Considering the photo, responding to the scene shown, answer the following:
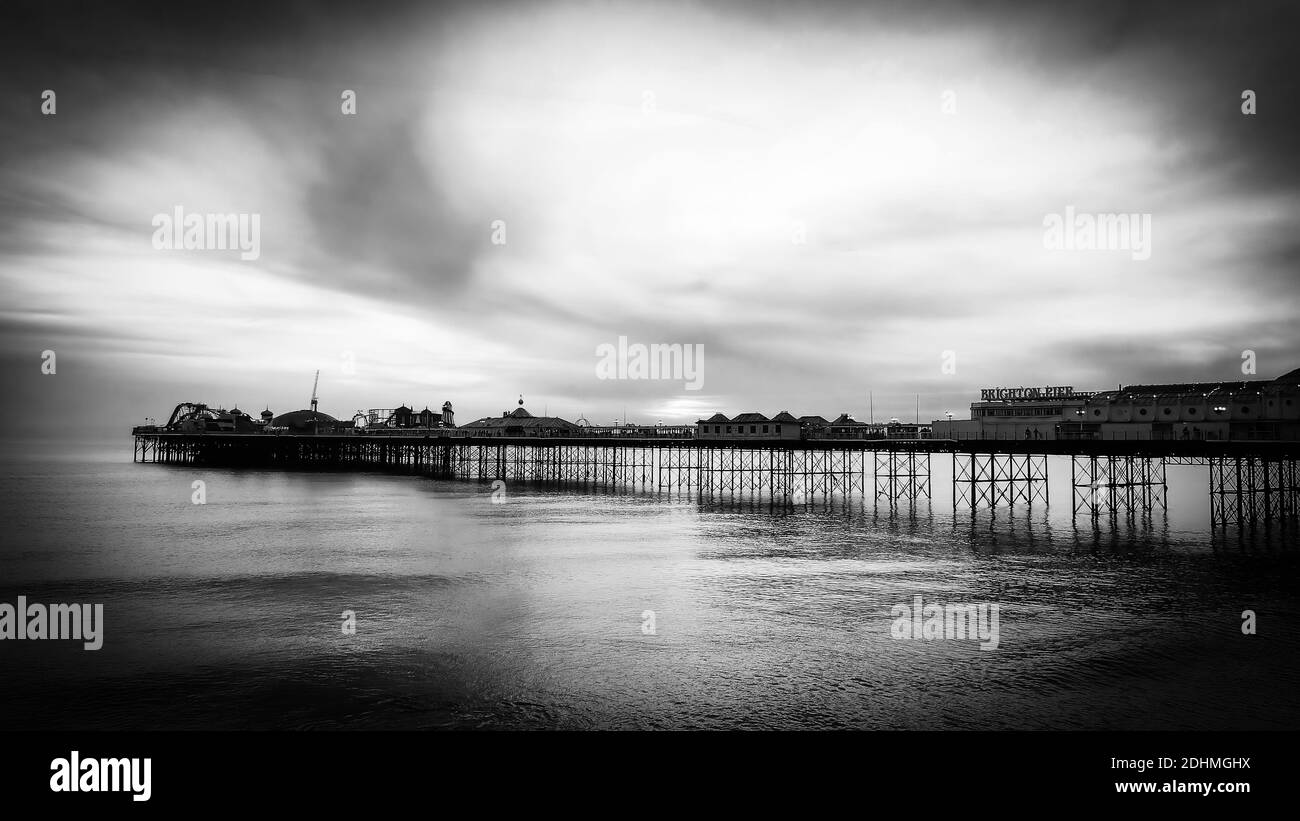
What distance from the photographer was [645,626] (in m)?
22.6

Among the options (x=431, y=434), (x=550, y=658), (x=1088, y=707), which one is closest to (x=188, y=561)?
(x=550, y=658)

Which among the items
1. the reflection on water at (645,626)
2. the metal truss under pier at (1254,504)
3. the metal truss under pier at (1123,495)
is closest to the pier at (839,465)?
the metal truss under pier at (1254,504)

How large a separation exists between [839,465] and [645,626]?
132086mm

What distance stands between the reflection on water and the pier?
19.6ft

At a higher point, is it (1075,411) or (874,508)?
(1075,411)

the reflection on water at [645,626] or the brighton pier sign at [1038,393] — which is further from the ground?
the brighton pier sign at [1038,393]

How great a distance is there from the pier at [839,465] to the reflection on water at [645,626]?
598cm

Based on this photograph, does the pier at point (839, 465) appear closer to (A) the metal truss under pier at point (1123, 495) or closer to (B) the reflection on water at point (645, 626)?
(A) the metal truss under pier at point (1123, 495)

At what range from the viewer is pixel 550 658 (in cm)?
1941

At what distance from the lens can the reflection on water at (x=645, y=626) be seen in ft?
52.4

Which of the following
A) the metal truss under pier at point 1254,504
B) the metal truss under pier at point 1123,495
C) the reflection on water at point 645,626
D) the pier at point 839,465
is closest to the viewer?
the reflection on water at point 645,626

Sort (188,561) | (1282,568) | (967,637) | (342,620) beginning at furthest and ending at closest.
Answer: (188,561), (1282,568), (342,620), (967,637)
